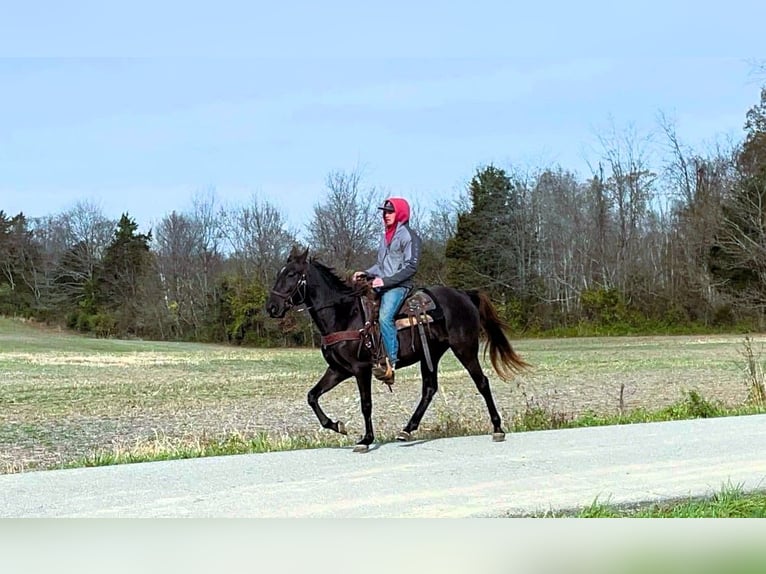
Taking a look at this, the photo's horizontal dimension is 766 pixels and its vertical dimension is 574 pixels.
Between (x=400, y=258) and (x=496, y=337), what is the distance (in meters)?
1.89

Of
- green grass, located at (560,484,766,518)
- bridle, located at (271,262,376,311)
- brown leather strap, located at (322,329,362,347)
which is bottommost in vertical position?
green grass, located at (560,484,766,518)

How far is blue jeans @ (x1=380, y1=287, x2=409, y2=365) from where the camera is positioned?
8.05 metres

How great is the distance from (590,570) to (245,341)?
5849 cm

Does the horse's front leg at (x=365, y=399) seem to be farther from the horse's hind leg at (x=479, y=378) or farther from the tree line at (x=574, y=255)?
the tree line at (x=574, y=255)

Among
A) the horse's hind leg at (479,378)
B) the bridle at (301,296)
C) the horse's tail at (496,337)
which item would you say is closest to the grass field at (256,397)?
the horse's tail at (496,337)

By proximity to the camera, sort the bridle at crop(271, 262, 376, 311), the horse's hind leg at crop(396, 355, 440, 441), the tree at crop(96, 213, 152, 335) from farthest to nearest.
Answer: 1. the tree at crop(96, 213, 152, 335)
2. the horse's hind leg at crop(396, 355, 440, 441)
3. the bridle at crop(271, 262, 376, 311)

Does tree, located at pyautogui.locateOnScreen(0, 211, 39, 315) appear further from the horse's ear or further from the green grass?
the green grass

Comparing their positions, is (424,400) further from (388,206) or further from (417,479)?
(388,206)

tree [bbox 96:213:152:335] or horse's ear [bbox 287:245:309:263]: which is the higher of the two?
tree [bbox 96:213:152:335]

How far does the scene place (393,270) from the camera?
819cm

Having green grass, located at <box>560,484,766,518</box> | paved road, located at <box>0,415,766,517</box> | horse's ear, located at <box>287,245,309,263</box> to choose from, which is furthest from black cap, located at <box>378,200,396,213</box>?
green grass, located at <box>560,484,766,518</box>

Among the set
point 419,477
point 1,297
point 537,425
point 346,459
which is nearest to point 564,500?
point 419,477

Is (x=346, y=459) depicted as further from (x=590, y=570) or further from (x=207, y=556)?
(x=590, y=570)

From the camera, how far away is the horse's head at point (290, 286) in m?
7.70
